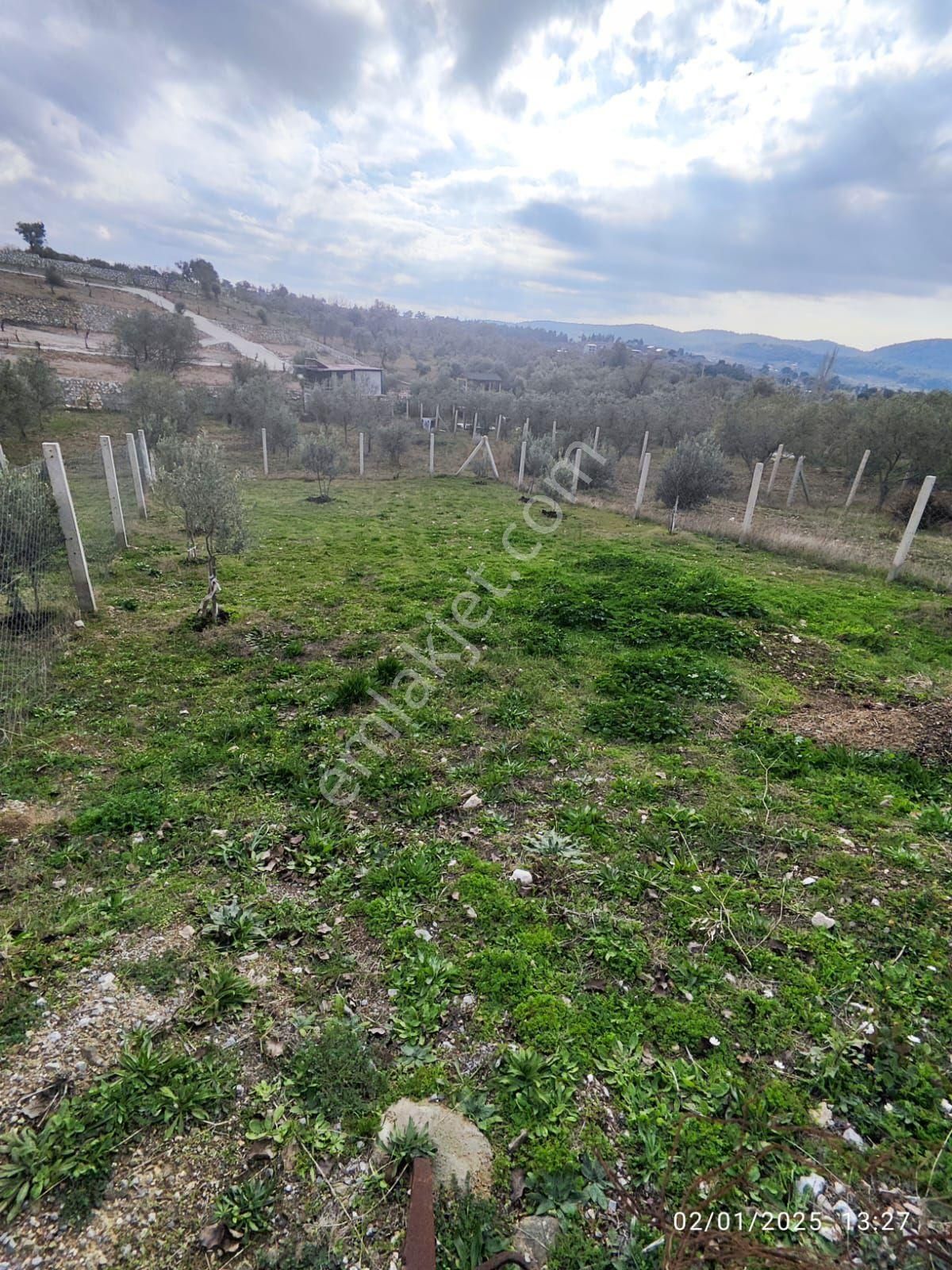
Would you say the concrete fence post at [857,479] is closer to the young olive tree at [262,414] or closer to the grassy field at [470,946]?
the grassy field at [470,946]

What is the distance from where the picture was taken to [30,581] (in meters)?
6.21

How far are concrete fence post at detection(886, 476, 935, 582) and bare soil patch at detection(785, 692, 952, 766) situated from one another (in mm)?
5660

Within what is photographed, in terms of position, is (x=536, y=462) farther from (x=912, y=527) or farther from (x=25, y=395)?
(x=25, y=395)

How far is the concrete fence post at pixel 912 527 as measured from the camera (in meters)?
9.63

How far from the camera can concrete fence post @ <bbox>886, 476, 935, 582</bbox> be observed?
379 inches

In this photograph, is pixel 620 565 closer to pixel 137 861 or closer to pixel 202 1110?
pixel 137 861

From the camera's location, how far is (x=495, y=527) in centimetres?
1318

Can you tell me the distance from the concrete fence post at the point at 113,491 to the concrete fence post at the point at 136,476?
0.95 meters

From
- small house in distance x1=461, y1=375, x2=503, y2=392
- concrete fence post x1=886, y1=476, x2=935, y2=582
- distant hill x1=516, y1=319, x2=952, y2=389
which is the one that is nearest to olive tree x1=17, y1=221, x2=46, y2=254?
small house in distance x1=461, y1=375, x2=503, y2=392

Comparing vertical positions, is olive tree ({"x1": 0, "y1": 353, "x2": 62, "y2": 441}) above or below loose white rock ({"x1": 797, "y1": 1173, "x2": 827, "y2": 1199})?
above

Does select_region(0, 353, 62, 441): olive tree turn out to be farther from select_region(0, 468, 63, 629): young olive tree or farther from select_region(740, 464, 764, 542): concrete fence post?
select_region(740, 464, 764, 542): concrete fence post

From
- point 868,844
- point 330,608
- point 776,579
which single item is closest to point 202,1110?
point 868,844

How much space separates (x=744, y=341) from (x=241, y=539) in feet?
746
